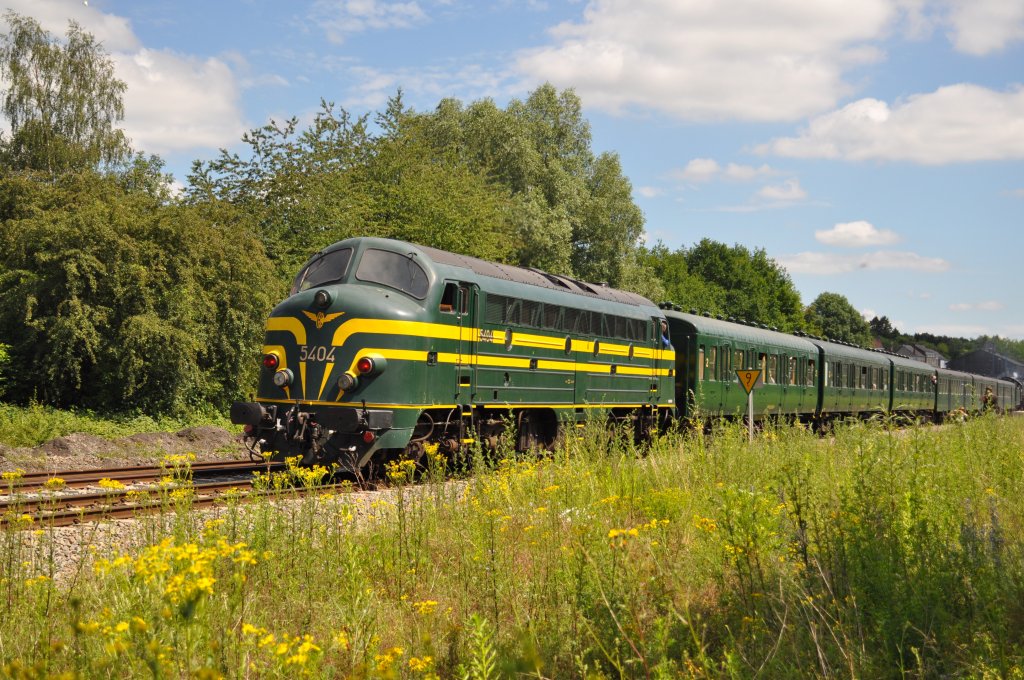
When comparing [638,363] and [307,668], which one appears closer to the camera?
[307,668]

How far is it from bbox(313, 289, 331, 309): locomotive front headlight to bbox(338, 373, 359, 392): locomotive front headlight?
45.7 inches

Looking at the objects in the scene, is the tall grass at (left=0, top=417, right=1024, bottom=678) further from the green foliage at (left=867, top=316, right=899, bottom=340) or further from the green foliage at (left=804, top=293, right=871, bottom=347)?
the green foliage at (left=867, top=316, right=899, bottom=340)

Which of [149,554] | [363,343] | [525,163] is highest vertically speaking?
[525,163]

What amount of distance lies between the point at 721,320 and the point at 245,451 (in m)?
13.8

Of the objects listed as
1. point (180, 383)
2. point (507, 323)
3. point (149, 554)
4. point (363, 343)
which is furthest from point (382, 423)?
point (180, 383)

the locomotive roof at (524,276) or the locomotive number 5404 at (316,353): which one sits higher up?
the locomotive roof at (524,276)

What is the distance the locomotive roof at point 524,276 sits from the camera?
46.7ft

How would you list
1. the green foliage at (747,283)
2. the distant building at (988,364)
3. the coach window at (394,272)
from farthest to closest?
1. the distant building at (988,364)
2. the green foliage at (747,283)
3. the coach window at (394,272)

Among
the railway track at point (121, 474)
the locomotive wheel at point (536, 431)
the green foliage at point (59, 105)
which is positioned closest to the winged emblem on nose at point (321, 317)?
the railway track at point (121, 474)

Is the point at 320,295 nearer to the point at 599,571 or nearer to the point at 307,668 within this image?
the point at 599,571

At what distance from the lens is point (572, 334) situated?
16.6m

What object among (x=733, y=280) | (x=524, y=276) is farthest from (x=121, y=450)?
(x=733, y=280)

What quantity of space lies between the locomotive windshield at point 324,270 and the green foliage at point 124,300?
7.88 meters

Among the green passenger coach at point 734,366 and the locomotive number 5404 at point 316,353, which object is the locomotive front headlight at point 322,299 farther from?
the green passenger coach at point 734,366
